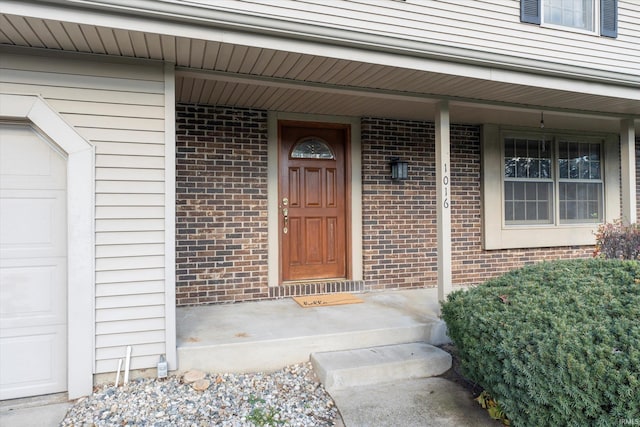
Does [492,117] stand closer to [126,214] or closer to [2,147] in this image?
[126,214]

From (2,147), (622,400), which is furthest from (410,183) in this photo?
(2,147)

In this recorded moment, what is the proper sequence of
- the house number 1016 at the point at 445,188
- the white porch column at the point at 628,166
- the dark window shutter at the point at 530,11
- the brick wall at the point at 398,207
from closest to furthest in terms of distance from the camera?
the dark window shutter at the point at 530,11 → the house number 1016 at the point at 445,188 → the white porch column at the point at 628,166 → the brick wall at the point at 398,207

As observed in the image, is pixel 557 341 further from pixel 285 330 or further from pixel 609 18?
pixel 609 18

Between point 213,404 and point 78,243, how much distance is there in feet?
4.85

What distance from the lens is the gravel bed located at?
8.84ft

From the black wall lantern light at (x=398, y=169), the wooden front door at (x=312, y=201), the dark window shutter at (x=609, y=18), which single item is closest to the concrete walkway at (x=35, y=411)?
the wooden front door at (x=312, y=201)

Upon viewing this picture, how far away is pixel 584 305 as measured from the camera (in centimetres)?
251

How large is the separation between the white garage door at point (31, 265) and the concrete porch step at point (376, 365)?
1.91 metres

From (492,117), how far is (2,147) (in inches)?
204

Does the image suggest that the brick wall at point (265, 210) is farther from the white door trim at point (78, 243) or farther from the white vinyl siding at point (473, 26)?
the white vinyl siding at point (473, 26)

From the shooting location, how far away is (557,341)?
2.23m

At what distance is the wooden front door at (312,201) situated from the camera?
509cm

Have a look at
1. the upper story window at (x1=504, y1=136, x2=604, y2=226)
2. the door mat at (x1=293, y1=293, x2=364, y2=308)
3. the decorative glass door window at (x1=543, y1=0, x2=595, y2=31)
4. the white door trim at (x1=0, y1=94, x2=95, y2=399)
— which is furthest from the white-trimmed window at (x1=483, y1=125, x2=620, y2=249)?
the white door trim at (x1=0, y1=94, x2=95, y2=399)

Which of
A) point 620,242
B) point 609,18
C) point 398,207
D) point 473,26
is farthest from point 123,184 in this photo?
point 620,242
